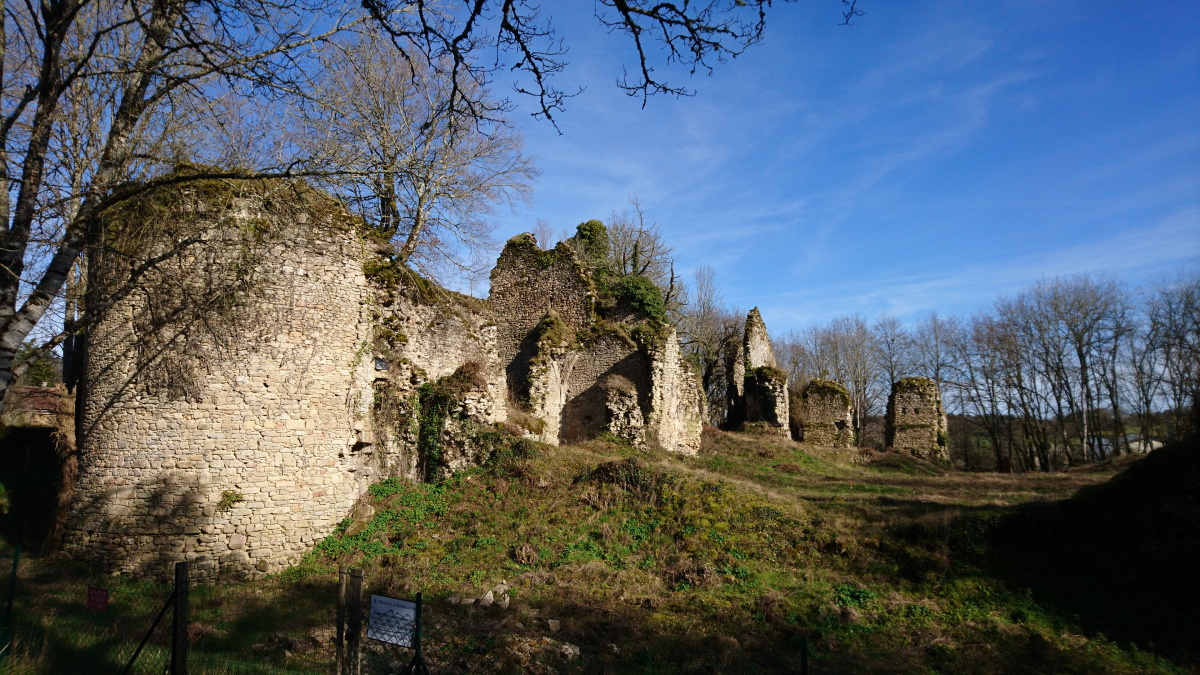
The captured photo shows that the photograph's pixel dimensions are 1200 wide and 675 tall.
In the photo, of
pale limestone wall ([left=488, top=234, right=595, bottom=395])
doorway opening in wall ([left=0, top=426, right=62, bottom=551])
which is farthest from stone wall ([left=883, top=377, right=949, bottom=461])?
doorway opening in wall ([left=0, top=426, right=62, bottom=551])

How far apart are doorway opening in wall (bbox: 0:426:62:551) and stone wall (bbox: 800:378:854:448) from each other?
88.8 feet

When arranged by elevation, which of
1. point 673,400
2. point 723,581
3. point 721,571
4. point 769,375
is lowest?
point 723,581

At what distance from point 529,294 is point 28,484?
1436 centimetres

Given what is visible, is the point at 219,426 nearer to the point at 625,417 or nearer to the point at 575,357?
the point at 625,417

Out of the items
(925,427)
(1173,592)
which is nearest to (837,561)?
(1173,592)

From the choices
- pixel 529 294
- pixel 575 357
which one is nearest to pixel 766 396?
pixel 575 357

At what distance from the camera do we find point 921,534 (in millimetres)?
10562

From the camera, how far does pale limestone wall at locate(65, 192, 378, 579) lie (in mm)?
10250

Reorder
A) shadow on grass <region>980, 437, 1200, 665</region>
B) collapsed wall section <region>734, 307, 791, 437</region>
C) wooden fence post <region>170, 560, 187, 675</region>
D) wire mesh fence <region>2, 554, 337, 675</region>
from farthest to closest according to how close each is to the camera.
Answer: collapsed wall section <region>734, 307, 791, 437</region> → shadow on grass <region>980, 437, 1200, 665</region> → wire mesh fence <region>2, 554, 337, 675</region> → wooden fence post <region>170, 560, 187, 675</region>

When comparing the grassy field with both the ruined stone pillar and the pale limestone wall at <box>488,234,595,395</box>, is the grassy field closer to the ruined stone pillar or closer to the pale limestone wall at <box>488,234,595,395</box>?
the pale limestone wall at <box>488,234,595,395</box>

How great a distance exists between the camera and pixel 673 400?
69.6 feet

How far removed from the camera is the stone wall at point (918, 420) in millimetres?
26281

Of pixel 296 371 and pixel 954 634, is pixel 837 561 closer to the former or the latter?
pixel 954 634

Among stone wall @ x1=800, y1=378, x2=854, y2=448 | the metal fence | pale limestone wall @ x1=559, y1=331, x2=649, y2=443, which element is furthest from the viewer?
stone wall @ x1=800, y1=378, x2=854, y2=448
